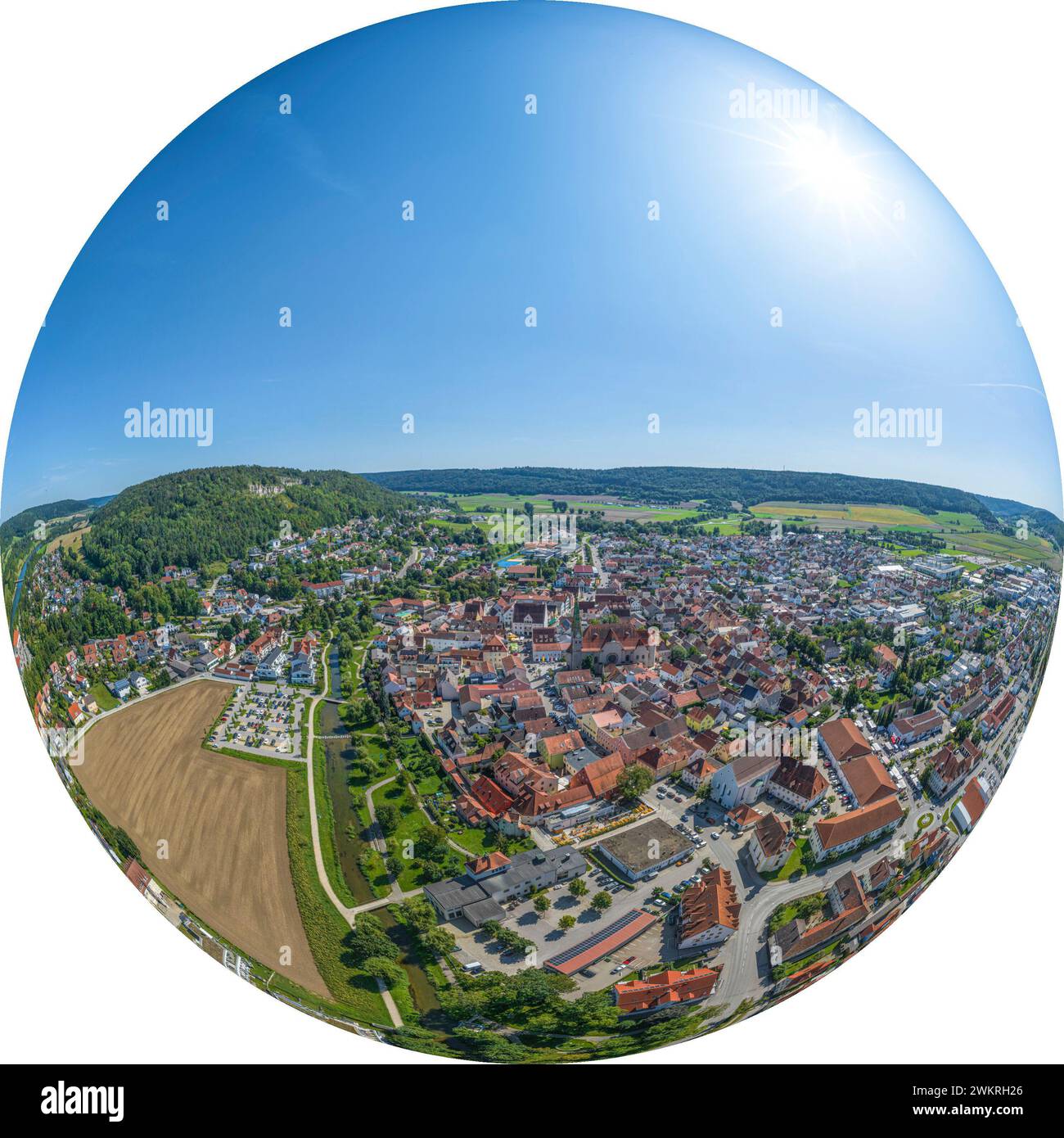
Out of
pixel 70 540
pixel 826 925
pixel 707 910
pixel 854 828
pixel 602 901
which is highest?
pixel 70 540

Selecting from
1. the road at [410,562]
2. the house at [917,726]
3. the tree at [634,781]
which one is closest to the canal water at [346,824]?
the road at [410,562]

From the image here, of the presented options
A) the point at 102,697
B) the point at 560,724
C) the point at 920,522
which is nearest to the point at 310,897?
the point at 560,724

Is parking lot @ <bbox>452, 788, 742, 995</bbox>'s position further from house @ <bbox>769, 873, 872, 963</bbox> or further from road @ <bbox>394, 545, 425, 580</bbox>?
road @ <bbox>394, 545, 425, 580</bbox>

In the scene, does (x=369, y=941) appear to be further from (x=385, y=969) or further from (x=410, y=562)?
(x=410, y=562)

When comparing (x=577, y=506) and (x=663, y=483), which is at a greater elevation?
(x=663, y=483)

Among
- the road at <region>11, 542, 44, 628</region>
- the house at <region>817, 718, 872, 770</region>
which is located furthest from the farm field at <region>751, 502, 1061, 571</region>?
the road at <region>11, 542, 44, 628</region>

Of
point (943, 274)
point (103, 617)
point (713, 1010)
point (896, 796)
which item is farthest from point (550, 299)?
point (713, 1010)

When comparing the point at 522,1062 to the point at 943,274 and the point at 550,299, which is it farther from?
the point at 943,274
